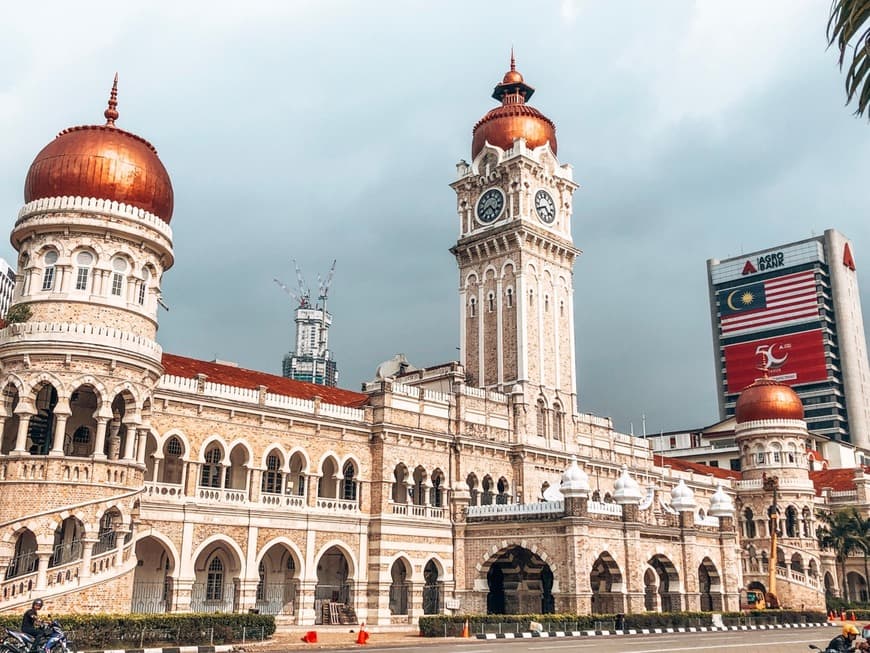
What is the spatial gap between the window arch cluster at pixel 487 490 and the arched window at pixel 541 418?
164 inches

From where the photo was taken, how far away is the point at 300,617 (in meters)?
36.8

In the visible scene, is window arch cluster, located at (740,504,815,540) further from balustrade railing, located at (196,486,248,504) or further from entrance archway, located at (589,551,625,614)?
balustrade railing, located at (196,486,248,504)

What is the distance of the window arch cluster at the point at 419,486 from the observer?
141ft

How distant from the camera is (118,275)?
3020 cm

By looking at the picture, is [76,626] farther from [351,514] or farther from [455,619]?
[351,514]

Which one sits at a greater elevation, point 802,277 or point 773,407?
point 802,277

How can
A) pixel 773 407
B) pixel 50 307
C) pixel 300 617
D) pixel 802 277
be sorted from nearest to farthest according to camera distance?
pixel 50 307 → pixel 300 617 → pixel 773 407 → pixel 802 277

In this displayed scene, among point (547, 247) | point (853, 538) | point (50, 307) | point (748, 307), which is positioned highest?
point (748, 307)

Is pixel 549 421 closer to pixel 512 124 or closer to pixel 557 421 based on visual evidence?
pixel 557 421

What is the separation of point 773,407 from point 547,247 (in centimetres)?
2693

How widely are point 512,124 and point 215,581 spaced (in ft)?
109

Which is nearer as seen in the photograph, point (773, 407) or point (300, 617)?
point (300, 617)

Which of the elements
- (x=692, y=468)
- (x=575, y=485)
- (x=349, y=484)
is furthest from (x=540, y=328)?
(x=692, y=468)

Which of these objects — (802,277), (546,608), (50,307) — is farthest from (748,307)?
(50,307)
